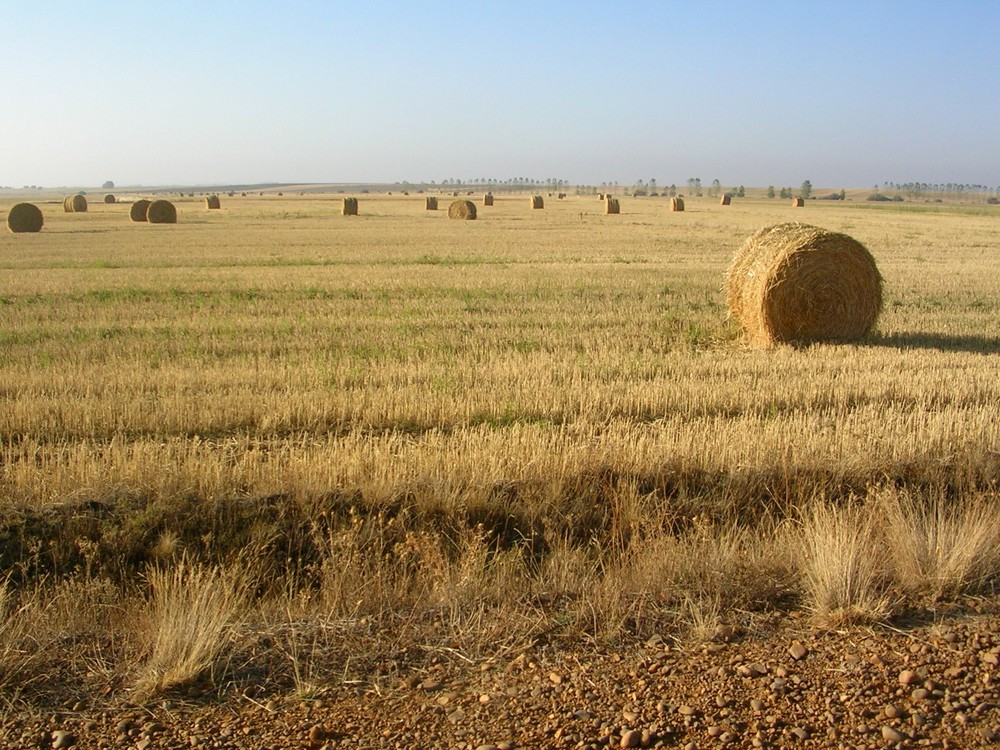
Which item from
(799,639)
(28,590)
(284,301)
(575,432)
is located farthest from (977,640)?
(284,301)

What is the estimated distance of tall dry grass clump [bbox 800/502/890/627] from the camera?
4.28 metres

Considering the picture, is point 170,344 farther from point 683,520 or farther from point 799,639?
point 799,639

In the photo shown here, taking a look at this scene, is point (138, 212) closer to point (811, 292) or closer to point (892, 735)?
point (811, 292)

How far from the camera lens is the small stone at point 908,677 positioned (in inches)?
146

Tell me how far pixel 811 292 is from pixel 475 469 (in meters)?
7.90

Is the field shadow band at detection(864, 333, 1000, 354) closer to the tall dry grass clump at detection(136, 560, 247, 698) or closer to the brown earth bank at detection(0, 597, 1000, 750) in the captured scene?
the brown earth bank at detection(0, 597, 1000, 750)

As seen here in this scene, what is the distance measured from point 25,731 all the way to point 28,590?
175cm

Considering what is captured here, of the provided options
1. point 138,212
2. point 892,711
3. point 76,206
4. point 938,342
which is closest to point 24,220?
point 138,212

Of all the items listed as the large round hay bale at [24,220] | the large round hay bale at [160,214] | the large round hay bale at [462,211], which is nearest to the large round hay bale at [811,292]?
the large round hay bale at [24,220]

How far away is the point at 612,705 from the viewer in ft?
11.6

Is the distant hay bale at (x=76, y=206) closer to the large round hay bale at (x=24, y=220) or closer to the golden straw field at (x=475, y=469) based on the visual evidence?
the large round hay bale at (x=24, y=220)

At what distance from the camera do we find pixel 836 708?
3537mm

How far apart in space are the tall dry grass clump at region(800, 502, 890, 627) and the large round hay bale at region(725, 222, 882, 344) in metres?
7.63

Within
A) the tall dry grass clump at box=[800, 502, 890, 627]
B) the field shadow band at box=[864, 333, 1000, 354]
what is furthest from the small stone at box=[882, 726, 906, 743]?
the field shadow band at box=[864, 333, 1000, 354]
